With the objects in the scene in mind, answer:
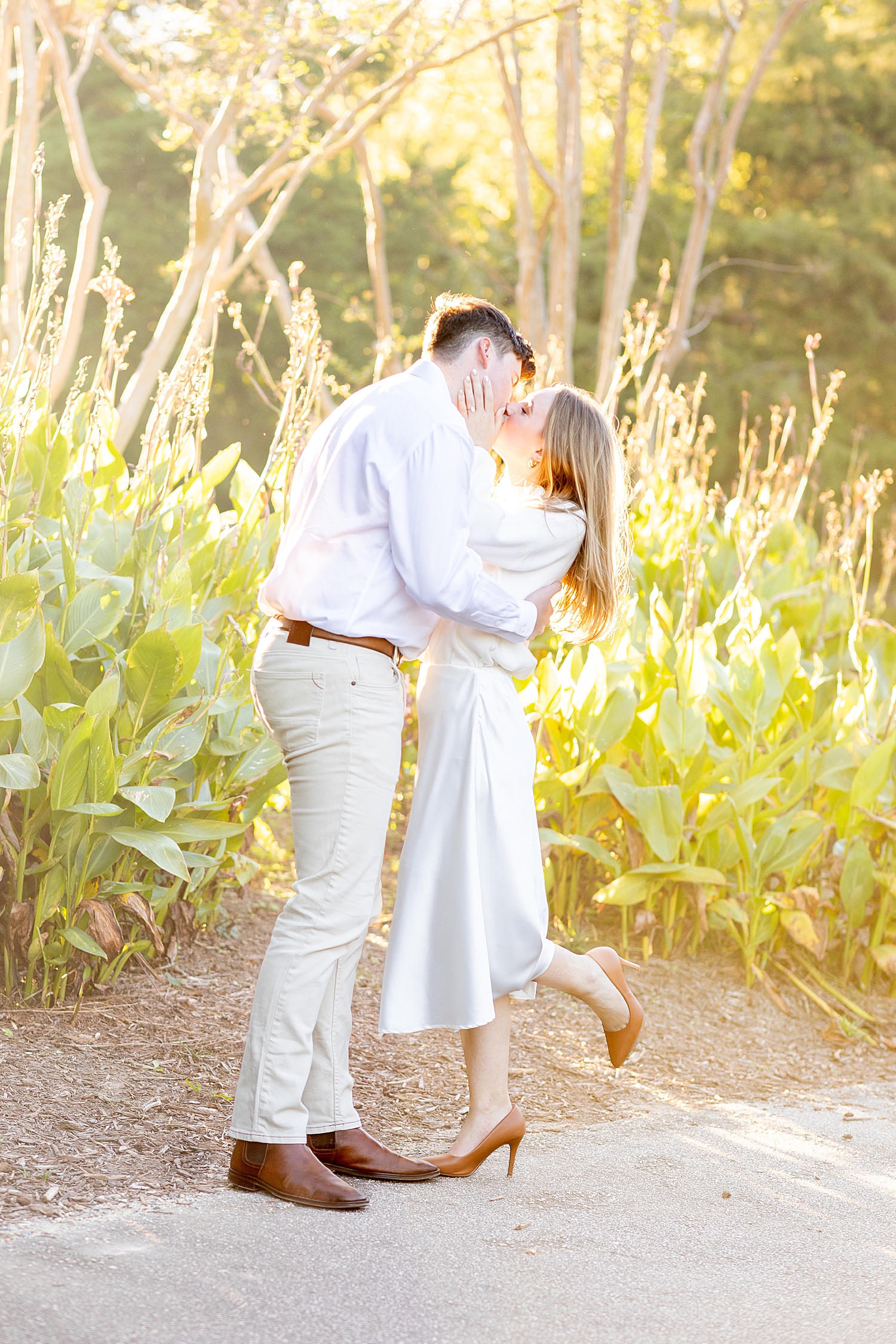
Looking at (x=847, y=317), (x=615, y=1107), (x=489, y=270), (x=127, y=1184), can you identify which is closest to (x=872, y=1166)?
(x=615, y=1107)

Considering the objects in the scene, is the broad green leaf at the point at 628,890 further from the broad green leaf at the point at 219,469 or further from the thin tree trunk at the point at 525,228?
→ the thin tree trunk at the point at 525,228

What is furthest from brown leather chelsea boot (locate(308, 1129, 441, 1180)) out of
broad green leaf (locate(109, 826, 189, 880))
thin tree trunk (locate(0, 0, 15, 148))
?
thin tree trunk (locate(0, 0, 15, 148))

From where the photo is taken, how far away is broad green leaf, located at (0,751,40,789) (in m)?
2.97

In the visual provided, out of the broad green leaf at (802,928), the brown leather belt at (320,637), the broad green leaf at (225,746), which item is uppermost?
the brown leather belt at (320,637)

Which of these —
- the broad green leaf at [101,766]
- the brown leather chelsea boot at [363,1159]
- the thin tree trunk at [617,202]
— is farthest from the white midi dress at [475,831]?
the thin tree trunk at [617,202]

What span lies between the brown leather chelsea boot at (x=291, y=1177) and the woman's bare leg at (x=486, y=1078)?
0.30m

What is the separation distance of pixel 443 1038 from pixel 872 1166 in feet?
3.89

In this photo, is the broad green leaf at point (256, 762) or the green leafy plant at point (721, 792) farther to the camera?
the green leafy plant at point (721, 792)

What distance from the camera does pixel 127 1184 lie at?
Result: 100 inches

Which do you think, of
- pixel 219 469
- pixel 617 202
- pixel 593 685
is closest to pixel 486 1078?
pixel 593 685

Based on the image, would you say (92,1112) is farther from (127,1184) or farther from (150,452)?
(150,452)

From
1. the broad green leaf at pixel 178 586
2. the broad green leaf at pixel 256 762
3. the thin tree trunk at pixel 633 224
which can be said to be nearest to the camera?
the broad green leaf at pixel 178 586

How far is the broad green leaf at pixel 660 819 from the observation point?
405 cm

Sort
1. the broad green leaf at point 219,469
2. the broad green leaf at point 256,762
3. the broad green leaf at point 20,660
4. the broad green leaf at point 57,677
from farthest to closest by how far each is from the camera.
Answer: the broad green leaf at point 219,469
the broad green leaf at point 256,762
the broad green leaf at point 57,677
the broad green leaf at point 20,660
